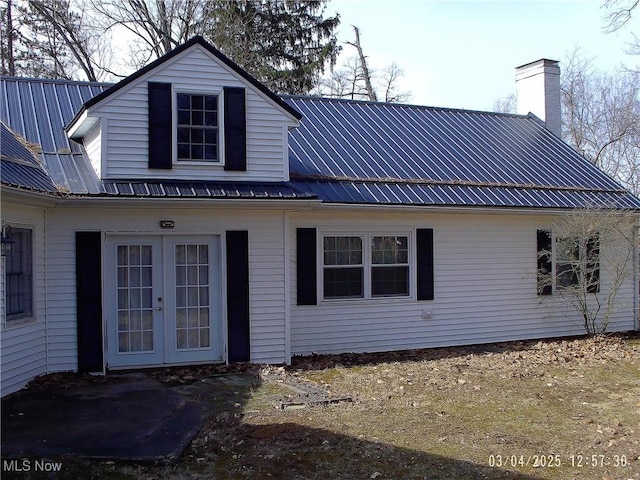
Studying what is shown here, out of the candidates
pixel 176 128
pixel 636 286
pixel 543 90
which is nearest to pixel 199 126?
pixel 176 128

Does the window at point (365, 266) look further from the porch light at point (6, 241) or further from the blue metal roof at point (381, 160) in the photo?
the porch light at point (6, 241)

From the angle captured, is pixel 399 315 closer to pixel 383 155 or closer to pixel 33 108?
pixel 383 155

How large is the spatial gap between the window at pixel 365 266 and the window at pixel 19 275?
5088 millimetres

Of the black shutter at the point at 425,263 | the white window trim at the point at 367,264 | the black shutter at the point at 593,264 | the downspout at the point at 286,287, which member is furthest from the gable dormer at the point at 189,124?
the black shutter at the point at 593,264

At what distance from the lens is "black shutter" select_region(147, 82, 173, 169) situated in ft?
34.1

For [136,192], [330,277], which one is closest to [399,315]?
[330,277]

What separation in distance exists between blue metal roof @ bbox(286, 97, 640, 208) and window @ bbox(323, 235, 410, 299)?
3.04 ft

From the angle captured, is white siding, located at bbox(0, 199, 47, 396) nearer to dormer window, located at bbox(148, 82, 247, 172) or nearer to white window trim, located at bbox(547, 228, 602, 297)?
dormer window, located at bbox(148, 82, 247, 172)

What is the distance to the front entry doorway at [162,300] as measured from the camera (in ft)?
33.4

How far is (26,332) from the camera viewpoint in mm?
9039

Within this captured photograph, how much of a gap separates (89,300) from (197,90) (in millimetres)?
3843

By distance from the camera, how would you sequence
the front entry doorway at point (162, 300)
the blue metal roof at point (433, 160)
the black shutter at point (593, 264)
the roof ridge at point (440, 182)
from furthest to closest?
the black shutter at point (593, 264) < the blue metal roof at point (433, 160) < the roof ridge at point (440, 182) < the front entry doorway at point (162, 300)

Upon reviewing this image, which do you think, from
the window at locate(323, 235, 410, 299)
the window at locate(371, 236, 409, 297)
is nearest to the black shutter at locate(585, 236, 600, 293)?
the window at locate(371, 236, 409, 297)

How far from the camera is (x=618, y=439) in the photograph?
6.86m
